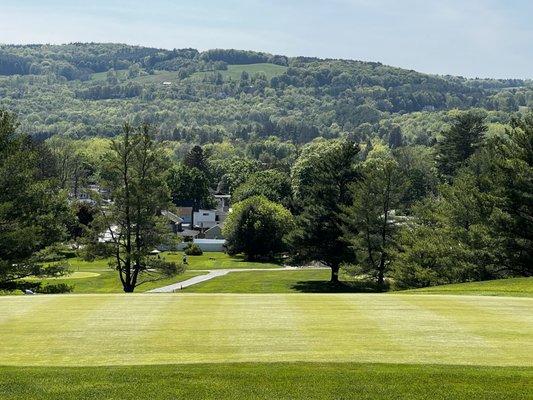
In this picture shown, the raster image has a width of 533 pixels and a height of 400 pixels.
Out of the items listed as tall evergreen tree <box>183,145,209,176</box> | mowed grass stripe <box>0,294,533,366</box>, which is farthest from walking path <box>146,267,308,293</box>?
tall evergreen tree <box>183,145,209,176</box>

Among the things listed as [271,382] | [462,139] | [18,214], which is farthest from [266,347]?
[462,139]

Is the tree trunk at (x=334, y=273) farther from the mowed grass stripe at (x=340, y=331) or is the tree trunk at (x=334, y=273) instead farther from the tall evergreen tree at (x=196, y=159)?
the tall evergreen tree at (x=196, y=159)

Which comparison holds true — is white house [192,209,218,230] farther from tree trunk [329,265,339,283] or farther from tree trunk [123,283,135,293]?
tree trunk [123,283,135,293]

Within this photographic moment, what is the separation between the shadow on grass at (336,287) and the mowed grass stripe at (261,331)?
32824 mm

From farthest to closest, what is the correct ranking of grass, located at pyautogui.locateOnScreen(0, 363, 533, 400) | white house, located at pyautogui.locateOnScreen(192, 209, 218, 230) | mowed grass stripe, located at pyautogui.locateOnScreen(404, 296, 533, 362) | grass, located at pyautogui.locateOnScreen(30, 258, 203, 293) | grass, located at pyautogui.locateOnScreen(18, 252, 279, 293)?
white house, located at pyautogui.locateOnScreen(192, 209, 218, 230) < grass, located at pyautogui.locateOnScreen(18, 252, 279, 293) < grass, located at pyautogui.locateOnScreen(30, 258, 203, 293) < mowed grass stripe, located at pyautogui.locateOnScreen(404, 296, 533, 362) < grass, located at pyautogui.locateOnScreen(0, 363, 533, 400)

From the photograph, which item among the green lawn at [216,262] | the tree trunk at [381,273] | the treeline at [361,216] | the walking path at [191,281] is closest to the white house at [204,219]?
the green lawn at [216,262]

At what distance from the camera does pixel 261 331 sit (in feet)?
56.7

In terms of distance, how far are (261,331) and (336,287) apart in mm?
41537

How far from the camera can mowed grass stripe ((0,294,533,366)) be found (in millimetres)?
15055

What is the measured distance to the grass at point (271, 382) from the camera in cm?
1226

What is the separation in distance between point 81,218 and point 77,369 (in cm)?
8460

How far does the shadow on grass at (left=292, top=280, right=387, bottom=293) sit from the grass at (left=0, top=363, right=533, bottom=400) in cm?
4111

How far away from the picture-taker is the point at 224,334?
17047 mm

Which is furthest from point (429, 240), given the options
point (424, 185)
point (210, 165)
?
point (210, 165)
